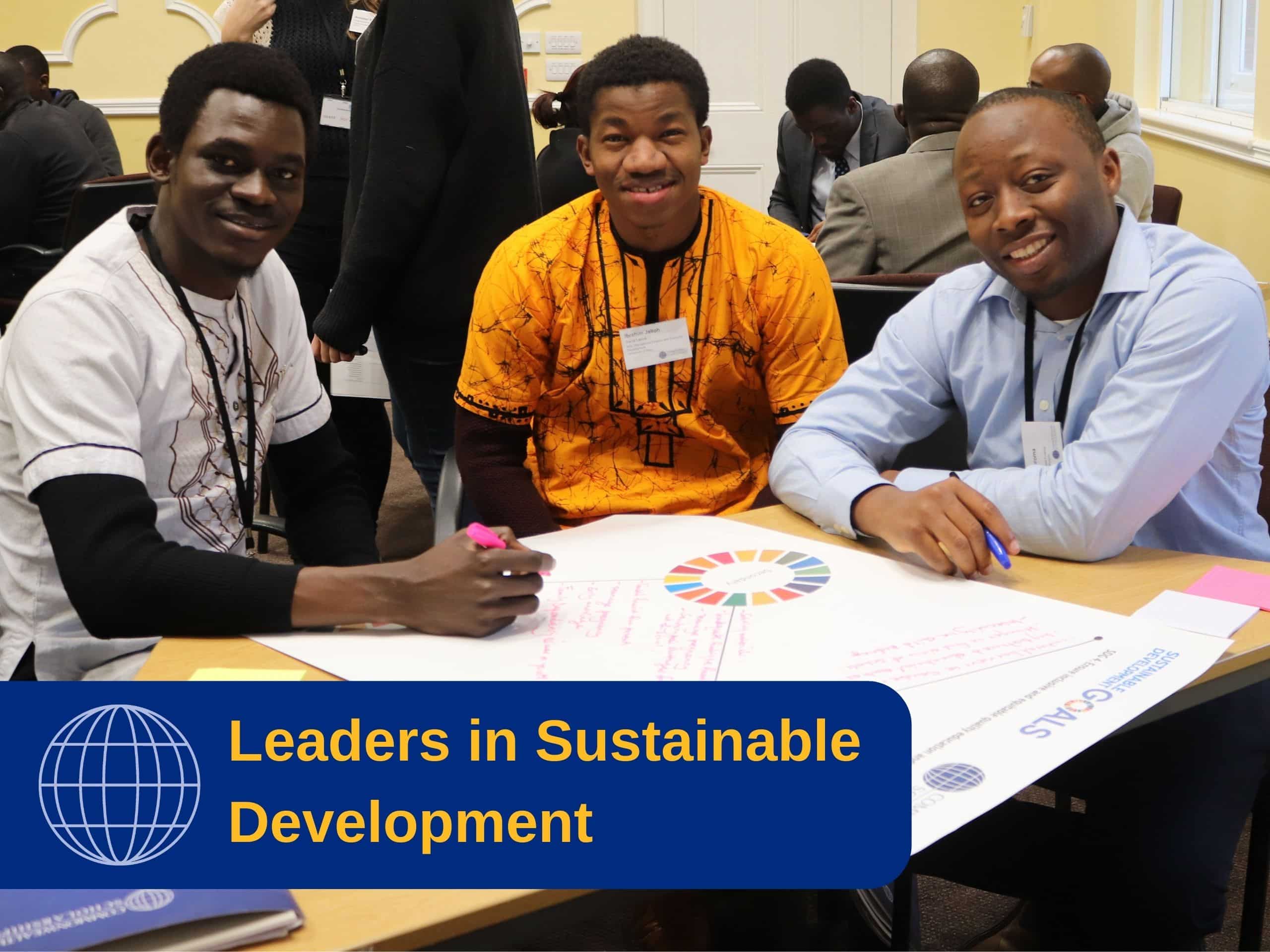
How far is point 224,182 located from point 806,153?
135 inches

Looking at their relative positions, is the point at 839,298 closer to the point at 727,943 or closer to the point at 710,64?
the point at 727,943

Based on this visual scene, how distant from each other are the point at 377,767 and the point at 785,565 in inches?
25.7

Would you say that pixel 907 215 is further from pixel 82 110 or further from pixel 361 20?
pixel 82 110

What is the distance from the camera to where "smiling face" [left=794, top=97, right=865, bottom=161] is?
4.36 meters

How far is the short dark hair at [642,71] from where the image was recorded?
6.44 ft

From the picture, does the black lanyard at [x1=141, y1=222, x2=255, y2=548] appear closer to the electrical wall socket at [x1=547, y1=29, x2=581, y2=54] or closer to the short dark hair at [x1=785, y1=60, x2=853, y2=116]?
→ the short dark hair at [x1=785, y1=60, x2=853, y2=116]

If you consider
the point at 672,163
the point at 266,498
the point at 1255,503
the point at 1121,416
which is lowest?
the point at 266,498

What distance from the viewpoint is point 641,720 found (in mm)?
964

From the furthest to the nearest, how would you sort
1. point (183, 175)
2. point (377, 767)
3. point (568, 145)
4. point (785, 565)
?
point (568, 145) → point (183, 175) → point (785, 565) → point (377, 767)

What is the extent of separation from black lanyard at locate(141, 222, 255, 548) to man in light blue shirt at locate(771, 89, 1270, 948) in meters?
0.72

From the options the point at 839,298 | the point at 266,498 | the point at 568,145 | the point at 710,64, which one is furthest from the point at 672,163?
the point at 710,64

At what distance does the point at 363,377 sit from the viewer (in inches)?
104

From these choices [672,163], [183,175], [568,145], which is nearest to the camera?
[183,175]

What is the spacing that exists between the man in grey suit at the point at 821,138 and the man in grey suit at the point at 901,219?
1.28m
